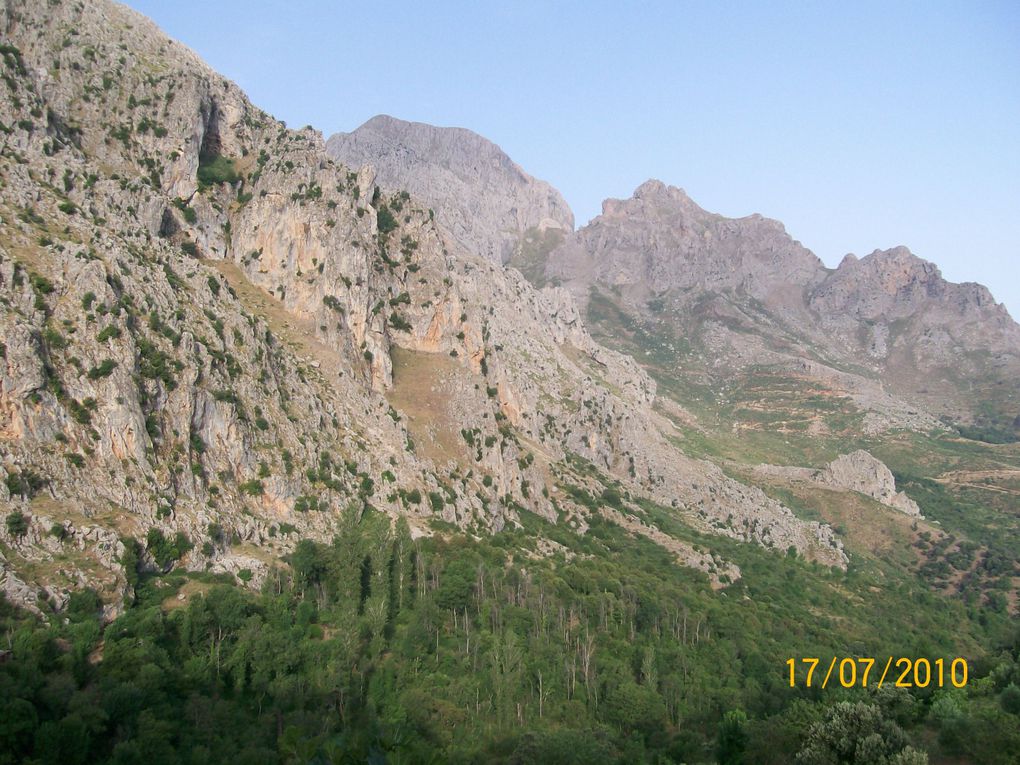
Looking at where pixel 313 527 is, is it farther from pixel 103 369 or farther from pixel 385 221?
pixel 385 221

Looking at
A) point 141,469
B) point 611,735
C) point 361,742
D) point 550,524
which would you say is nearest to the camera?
point 361,742

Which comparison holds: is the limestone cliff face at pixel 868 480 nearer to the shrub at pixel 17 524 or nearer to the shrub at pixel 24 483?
the shrub at pixel 24 483

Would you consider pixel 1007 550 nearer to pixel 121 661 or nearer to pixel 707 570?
pixel 707 570

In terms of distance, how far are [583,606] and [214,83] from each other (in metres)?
95.9

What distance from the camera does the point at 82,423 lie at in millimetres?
60438

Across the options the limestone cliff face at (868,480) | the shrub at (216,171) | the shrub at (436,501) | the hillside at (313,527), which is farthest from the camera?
the limestone cliff face at (868,480)

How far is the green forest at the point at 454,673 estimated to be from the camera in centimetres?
4219

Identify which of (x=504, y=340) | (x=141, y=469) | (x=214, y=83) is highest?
(x=214, y=83)

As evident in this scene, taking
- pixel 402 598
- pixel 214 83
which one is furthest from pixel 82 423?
pixel 214 83
